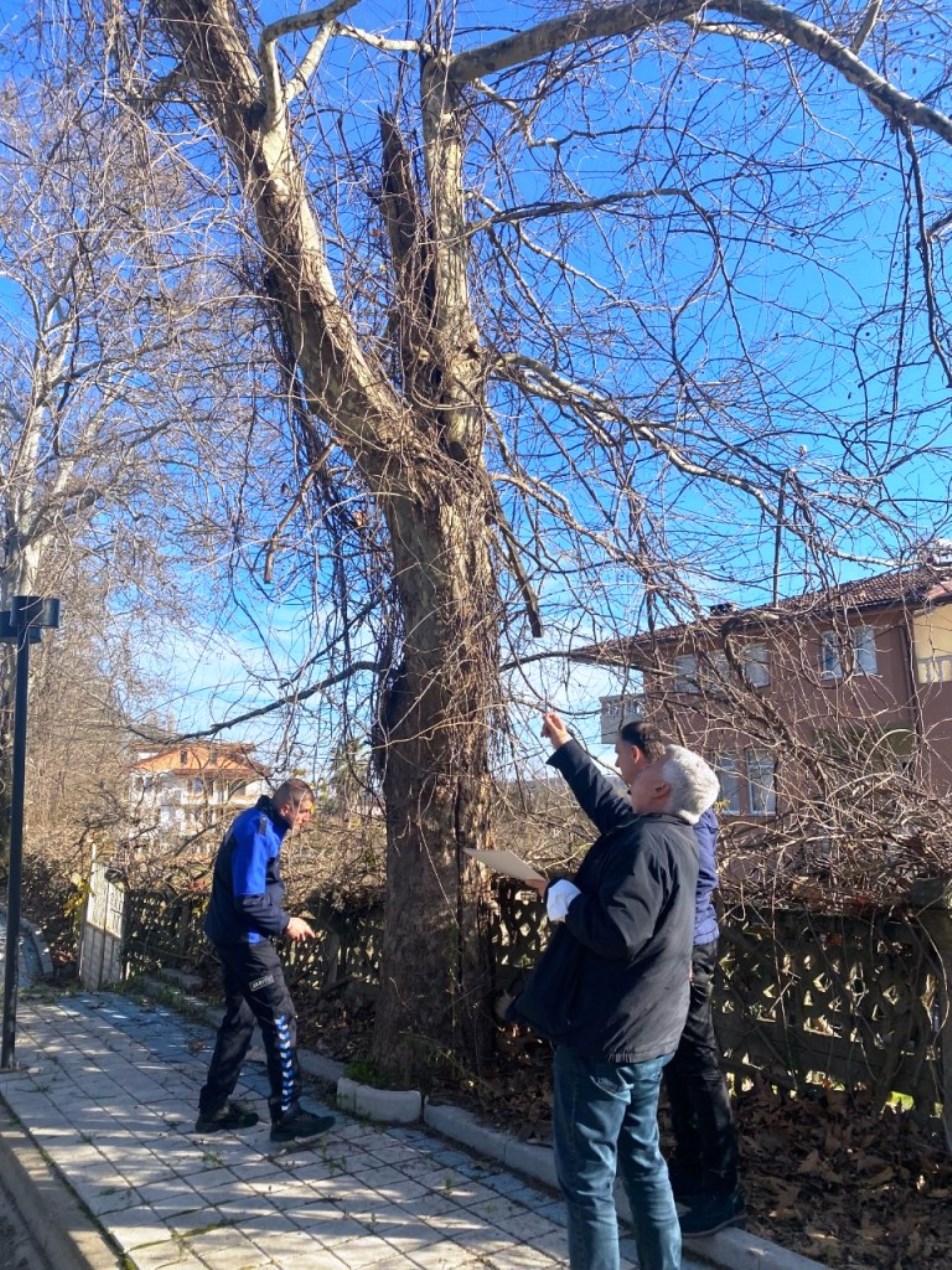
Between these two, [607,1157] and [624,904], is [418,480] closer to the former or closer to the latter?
[624,904]

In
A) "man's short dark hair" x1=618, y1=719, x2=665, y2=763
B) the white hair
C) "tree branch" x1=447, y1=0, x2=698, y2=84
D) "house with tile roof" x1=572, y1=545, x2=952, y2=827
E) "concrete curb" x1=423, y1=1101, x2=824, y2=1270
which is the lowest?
"concrete curb" x1=423, y1=1101, x2=824, y2=1270

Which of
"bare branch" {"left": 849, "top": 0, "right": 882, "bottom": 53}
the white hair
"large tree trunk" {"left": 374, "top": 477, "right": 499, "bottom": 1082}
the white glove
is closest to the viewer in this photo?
the white glove

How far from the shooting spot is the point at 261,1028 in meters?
5.33

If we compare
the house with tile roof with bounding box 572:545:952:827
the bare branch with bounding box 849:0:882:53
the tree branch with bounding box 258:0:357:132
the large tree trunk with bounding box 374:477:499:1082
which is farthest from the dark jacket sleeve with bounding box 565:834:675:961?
the tree branch with bounding box 258:0:357:132

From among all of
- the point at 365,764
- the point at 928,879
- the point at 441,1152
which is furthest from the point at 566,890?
the point at 365,764

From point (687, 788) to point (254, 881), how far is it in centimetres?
278

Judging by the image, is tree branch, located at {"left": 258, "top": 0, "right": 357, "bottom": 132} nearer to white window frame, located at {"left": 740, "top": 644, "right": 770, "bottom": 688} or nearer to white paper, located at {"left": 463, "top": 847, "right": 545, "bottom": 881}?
white window frame, located at {"left": 740, "top": 644, "right": 770, "bottom": 688}

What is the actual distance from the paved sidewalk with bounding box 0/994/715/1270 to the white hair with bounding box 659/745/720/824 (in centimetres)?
182

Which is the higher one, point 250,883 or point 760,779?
point 760,779

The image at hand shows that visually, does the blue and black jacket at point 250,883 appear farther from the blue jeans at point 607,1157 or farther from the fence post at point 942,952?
the fence post at point 942,952

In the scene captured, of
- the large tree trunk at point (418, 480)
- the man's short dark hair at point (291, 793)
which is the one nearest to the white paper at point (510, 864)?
the large tree trunk at point (418, 480)

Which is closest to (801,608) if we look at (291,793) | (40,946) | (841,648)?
(841,648)

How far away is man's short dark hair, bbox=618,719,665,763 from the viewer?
159 inches

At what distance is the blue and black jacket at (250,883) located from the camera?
17.5ft
